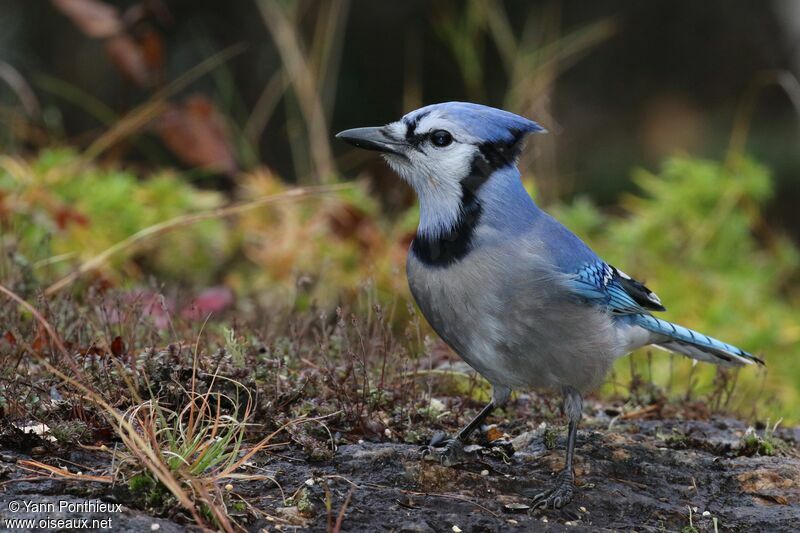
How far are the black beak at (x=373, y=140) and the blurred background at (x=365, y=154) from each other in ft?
2.62

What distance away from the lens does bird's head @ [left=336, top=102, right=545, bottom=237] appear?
125 inches

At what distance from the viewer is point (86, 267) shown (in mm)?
4301

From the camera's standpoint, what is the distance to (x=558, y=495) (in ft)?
9.64

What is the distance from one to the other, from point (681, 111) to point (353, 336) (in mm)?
6586

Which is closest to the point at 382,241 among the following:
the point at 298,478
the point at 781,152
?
the point at 298,478

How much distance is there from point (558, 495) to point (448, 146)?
1.11 m

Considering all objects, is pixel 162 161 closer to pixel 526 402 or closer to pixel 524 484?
pixel 526 402

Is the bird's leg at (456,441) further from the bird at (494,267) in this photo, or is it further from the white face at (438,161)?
the white face at (438,161)

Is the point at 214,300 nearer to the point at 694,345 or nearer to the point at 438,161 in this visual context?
the point at 438,161

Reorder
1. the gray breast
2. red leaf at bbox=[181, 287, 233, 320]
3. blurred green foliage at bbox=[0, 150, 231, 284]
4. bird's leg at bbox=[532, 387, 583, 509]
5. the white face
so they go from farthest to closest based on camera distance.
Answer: blurred green foliage at bbox=[0, 150, 231, 284] → red leaf at bbox=[181, 287, 233, 320] → the white face → the gray breast → bird's leg at bbox=[532, 387, 583, 509]

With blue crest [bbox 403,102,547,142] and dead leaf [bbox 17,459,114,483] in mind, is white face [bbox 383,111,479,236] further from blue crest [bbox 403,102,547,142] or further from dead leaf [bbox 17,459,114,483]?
dead leaf [bbox 17,459,114,483]

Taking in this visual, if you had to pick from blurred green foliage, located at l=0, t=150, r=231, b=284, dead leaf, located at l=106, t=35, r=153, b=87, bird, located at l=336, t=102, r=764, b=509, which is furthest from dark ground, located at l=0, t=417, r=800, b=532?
dead leaf, located at l=106, t=35, r=153, b=87

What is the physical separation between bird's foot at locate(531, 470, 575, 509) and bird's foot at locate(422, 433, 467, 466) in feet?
0.95

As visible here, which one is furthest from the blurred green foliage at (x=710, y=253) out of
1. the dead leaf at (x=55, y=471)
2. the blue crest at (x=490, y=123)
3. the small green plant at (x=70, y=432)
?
the dead leaf at (x=55, y=471)
